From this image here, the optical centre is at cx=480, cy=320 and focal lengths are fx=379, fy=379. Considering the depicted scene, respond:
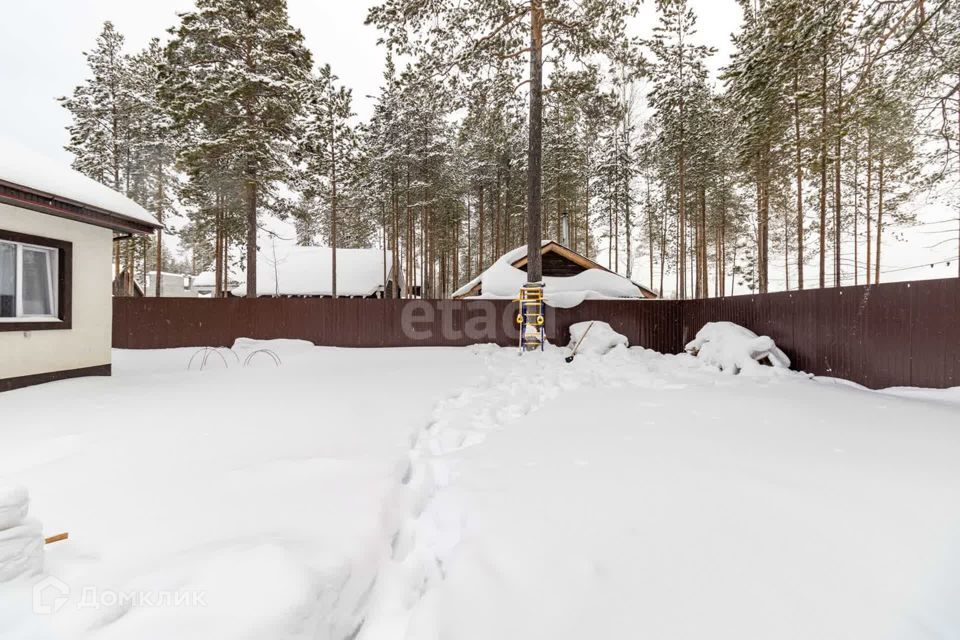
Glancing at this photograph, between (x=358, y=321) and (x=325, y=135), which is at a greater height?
(x=325, y=135)

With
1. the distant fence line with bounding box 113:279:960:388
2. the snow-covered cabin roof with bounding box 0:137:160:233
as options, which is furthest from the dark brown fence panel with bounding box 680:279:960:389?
the snow-covered cabin roof with bounding box 0:137:160:233

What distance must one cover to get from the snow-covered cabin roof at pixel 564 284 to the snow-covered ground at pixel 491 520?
6873 mm

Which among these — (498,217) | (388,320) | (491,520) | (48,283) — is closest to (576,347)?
(388,320)

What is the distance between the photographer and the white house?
188 inches

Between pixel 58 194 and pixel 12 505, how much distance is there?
567cm

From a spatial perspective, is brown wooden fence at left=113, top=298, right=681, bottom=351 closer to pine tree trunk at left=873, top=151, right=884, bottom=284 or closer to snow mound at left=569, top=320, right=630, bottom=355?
snow mound at left=569, top=320, right=630, bottom=355

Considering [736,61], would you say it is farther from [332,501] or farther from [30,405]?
[30,405]

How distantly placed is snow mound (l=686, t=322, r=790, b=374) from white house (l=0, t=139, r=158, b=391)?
10.1 meters

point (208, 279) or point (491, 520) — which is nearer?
point (491, 520)

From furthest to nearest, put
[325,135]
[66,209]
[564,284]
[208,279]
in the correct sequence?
[208,279] < [325,135] < [564,284] < [66,209]

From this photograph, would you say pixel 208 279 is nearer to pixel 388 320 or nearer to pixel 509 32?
pixel 388 320

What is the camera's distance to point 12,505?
4.25 feet

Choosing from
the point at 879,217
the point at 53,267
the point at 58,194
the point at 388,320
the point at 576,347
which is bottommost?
the point at 576,347

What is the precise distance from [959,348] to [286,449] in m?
7.26
